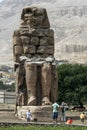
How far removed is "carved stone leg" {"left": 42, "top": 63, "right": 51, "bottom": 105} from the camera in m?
23.0

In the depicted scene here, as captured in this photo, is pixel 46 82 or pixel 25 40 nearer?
pixel 46 82

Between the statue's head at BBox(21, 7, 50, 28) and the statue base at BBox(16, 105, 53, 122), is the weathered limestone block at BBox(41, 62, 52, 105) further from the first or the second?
the statue's head at BBox(21, 7, 50, 28)

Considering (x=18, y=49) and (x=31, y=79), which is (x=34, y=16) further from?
(x=31, y=79)

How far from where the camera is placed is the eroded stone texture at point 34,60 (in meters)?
23.2

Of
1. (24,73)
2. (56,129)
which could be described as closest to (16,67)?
(24,73)

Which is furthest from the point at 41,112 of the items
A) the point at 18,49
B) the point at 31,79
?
the point at 18,49

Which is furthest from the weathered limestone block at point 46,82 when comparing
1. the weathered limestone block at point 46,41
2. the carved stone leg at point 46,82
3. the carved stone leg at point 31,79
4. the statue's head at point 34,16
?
the statue's head at point 34,16

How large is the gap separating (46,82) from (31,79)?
0.65 m

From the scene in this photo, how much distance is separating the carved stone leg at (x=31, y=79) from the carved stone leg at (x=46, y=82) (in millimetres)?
391

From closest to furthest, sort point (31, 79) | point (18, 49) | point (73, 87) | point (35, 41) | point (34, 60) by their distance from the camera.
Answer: point (31, 79) < point (34, 60) < point (35, 41) < point (18, 49) < point (73, 87)

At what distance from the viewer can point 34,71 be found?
2311 centimetres

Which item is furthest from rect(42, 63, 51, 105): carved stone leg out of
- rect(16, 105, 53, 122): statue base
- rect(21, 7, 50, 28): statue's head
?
rect(21, 7, 50, 28): statue's head

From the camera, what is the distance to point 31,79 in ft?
76.1

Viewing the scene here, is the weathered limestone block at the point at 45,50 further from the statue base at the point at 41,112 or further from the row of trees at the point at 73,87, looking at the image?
the row of trees at the point at 73,87
